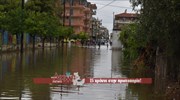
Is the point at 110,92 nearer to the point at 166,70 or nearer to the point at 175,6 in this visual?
the point at 166,70

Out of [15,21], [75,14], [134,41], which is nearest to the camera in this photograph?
[134,41]

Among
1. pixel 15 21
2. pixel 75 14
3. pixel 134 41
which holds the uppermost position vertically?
pixel 75 14

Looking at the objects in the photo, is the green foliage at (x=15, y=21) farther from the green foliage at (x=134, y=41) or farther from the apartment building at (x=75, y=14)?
the apartment building at (x=75, y=14)

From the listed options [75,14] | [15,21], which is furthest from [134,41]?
[75,14]

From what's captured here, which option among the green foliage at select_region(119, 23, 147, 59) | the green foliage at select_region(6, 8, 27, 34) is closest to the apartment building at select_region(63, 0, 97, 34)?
the green foliage at select_region(6, 8, 27, 34)

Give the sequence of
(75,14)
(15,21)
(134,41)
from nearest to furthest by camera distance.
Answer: (134,41), (15,21), (75,14)

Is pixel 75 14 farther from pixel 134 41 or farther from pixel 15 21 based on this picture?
pixel 134 41

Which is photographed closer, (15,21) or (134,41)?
(134,41)

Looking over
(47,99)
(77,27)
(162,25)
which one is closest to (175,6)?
(162,25)

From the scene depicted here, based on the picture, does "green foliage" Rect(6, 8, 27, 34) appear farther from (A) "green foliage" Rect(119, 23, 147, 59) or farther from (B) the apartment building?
(B) the apartment building

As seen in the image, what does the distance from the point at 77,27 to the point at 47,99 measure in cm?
12576

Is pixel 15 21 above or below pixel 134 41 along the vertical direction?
above

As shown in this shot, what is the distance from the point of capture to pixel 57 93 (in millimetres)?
16031

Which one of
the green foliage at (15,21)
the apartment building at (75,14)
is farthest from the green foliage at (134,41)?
the apartment building at (75,14)
